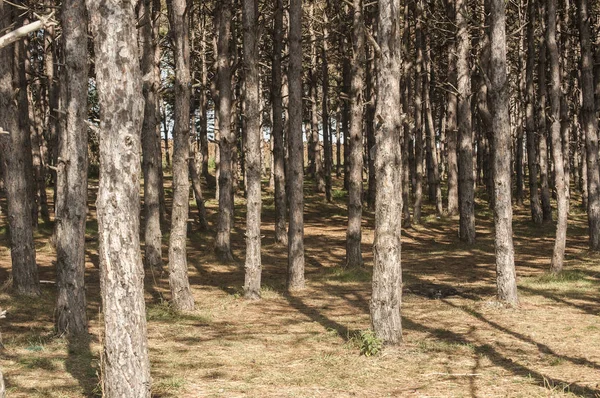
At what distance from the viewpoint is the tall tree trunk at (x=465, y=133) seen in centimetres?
1980

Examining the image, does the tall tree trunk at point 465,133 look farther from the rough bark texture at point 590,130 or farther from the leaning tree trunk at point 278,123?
the leaning tree trunk at point 278,123

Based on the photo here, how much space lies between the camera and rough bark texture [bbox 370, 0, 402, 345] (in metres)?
9.09

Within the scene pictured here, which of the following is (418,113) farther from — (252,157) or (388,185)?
(388,185)

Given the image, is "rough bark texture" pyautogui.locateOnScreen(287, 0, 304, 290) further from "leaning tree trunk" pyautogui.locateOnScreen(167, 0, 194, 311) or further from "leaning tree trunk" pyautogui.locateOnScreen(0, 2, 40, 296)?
"leaning tree trunk" pyautogui.locateOnScreen(0, 2, 40, 296)

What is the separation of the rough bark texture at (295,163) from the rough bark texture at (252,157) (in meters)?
1.22

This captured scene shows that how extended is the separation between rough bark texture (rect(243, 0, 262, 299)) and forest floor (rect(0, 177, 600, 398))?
0.64m

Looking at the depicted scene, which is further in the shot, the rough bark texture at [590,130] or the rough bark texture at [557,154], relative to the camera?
the rough bark texture at [590,130]

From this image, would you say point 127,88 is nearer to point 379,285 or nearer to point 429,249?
point 379,285

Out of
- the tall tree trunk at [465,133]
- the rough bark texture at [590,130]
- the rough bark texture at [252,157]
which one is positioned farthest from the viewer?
the tall tree trunk at [465,133]

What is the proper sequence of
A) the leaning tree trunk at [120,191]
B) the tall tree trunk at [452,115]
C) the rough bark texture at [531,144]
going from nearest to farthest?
the leaning tree trunk at [120,191] < the tall tree trunk at [452,115] < the rough bark texture at [531,144]

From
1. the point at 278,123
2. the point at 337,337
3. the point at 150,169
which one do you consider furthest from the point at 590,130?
the point at 150,169

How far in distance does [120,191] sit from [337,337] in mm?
4988

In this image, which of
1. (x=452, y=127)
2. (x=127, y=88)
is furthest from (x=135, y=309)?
(x=452, y=127)

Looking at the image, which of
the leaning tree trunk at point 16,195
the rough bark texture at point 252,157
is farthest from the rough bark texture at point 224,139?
the leaning tree trunk at point 16,195
